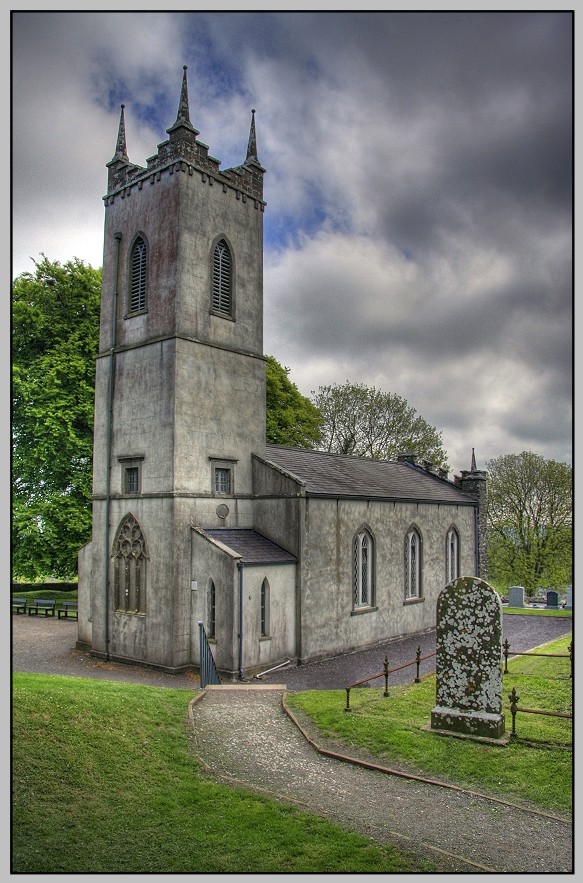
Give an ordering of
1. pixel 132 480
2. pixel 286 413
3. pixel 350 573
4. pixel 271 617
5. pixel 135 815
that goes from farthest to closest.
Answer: pixel 286 413 → pixel 350 573 → pixel 132 480 → pixel 271 617 → pixel 135 815

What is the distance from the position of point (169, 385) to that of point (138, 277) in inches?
→ 170

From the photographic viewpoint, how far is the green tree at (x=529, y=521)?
43.2 meters

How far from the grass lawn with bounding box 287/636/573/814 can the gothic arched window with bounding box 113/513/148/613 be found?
654 cm

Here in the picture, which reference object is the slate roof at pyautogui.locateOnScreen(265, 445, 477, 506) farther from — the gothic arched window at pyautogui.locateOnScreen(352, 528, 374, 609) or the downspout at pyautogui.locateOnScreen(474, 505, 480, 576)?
the gothic arched window at pyautogui.locateOnScreen(352, 528, 374, 609)

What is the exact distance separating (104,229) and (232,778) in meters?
18.7

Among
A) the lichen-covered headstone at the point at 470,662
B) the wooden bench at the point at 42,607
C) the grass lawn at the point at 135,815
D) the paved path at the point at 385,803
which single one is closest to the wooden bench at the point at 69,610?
the wooden bench at the point at 42,607

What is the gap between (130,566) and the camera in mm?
20422

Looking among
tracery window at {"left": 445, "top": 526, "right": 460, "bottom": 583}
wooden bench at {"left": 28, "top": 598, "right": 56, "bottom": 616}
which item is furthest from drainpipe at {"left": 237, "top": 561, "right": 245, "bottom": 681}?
wooden bench at {"left": 28, "top": 598, "right": 56, "bottom": 616}

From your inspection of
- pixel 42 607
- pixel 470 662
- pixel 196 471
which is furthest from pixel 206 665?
pixel 42 607

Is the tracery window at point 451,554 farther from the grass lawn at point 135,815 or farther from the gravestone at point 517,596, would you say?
the grass lawn at point 135,815

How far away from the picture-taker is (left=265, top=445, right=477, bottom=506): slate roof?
2323cm

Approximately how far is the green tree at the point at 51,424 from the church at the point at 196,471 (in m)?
5.09

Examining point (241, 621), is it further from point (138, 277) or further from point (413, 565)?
point (413, 565)

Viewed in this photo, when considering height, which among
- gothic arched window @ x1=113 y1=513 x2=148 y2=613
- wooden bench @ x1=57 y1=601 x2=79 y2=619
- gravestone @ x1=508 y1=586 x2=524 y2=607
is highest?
gothic arched window @ x1=113 y1=513 x2=148 y2=613
